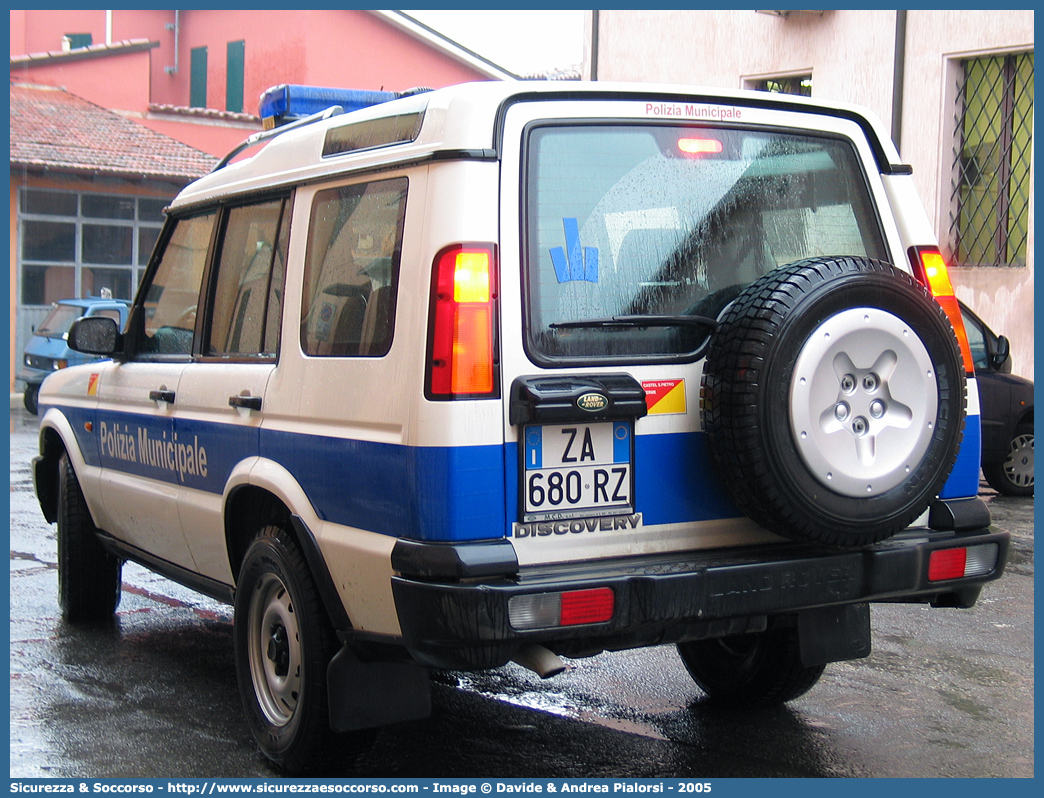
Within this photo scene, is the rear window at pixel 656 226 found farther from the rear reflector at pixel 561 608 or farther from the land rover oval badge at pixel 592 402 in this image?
the rear reflector at pixel 561 608

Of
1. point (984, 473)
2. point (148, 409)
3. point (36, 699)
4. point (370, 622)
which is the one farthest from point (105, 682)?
point (984, 473)

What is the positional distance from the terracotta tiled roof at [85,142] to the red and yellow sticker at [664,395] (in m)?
21.5

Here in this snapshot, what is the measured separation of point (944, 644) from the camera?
5.90 meters

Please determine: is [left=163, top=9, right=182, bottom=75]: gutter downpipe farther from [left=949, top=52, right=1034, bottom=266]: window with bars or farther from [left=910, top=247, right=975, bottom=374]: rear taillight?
[left=910, top=247, right=975, bottom=374]: rear taillight

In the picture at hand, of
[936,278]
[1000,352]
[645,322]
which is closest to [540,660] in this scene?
[645,322]

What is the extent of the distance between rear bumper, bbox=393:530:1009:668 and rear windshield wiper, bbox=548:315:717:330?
2.19 feet

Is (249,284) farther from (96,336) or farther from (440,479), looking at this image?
(440,479)

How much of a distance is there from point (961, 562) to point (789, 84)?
1279 centimetres

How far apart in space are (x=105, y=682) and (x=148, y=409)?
3.82 ft

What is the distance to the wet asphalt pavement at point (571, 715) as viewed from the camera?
4.18 meters

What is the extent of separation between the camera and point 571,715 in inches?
186

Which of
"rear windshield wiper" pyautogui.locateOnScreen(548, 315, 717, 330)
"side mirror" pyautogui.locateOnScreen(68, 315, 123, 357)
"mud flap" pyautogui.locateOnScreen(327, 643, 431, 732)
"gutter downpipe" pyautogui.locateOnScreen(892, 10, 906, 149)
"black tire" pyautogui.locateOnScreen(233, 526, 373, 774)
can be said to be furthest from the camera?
"gutter downpipe" pyautogui.locateOnScreen(892, 10, 906, 149)

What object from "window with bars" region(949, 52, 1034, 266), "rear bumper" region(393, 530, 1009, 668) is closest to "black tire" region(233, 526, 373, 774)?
"rear bumper" region(393, 530, 1009, 668)

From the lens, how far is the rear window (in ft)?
11.6
